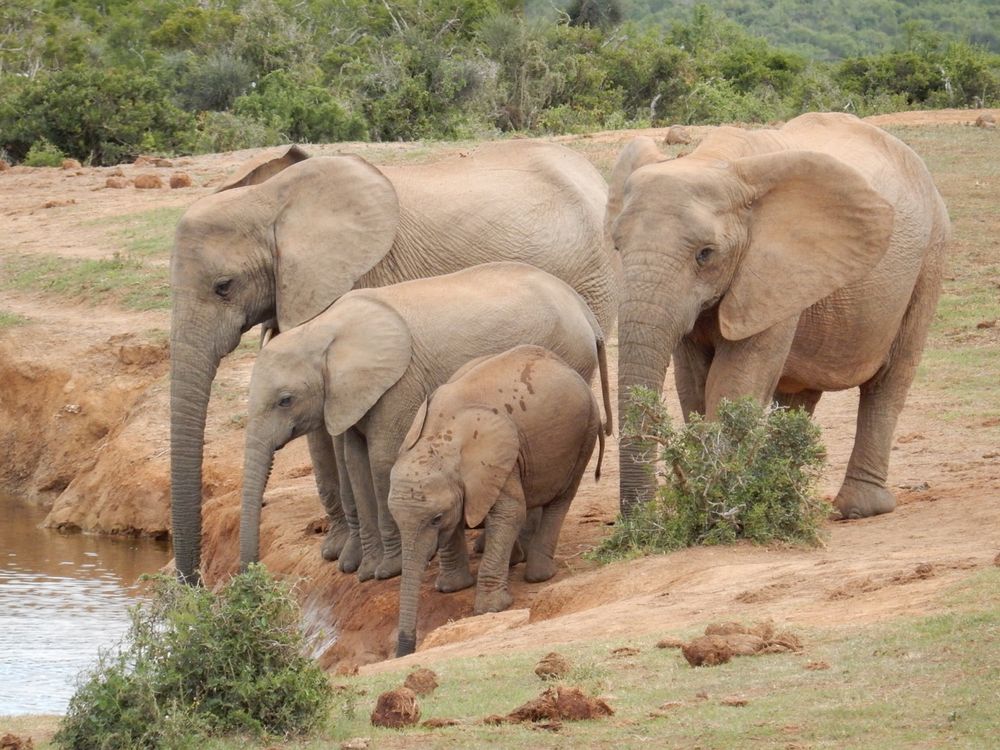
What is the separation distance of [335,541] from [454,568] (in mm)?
1218

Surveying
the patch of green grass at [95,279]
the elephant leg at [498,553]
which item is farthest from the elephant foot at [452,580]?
the patch of green grass at [95,279]

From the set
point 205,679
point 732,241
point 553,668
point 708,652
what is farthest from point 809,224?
point 205,679

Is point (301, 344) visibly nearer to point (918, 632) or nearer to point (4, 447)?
point (918, 632)

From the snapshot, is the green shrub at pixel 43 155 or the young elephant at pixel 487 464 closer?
the young elephant at pixel 487 464

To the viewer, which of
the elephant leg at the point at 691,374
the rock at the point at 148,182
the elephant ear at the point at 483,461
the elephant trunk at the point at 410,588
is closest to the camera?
the elephant trunk at the point at 410,588

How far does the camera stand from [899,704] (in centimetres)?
518

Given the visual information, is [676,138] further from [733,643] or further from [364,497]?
[733,643]

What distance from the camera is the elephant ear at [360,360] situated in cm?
891

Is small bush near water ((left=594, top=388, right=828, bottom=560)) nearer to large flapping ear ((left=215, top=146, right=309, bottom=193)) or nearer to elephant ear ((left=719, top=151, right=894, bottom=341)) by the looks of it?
elephant ear ((left=719, top=151, right=894, bottom=341))

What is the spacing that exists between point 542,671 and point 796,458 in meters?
2.74

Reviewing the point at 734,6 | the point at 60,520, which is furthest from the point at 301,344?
the point at 734,6

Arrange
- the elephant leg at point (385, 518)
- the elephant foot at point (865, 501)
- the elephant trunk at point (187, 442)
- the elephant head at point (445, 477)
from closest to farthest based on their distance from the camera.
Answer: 1. the elephant head at point (445, 477)
2. the elephant leg at point (385, 518)
3. the elephant foot at point (865, 501)
4. the elephant trunk at point (187, 442)

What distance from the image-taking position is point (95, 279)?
1728 cm

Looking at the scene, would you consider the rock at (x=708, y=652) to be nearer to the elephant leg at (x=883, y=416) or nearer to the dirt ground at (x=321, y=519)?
the dirt ground at (x=321, y=519)
